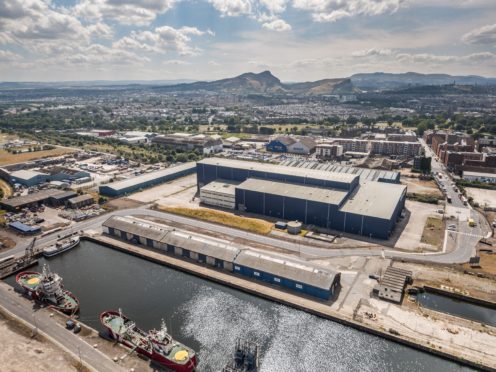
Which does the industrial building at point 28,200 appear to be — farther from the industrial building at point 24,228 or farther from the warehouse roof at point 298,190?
the warehouse roof at point 298,190

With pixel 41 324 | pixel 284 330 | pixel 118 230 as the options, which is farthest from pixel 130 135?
pixel 284 330

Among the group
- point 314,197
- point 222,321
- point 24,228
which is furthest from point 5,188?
point 314,197

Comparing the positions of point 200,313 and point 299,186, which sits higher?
point 299,186

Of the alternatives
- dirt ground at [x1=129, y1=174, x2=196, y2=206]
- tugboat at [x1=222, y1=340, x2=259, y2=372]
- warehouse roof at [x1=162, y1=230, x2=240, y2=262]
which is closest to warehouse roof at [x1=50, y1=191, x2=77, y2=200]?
dirt ground at [x1=129, y1=174, x2=196, y2=206]

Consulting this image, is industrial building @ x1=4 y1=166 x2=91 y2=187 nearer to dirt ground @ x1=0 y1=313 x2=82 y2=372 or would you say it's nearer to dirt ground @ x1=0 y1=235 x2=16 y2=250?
dirt ground @ x1=0 y1=235 x2=16 y2=250

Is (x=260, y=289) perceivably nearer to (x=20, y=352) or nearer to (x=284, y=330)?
(x=284, y=330)

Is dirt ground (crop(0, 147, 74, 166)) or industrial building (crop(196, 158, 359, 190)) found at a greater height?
industrial building (crop(196, 158, 359, 190))
